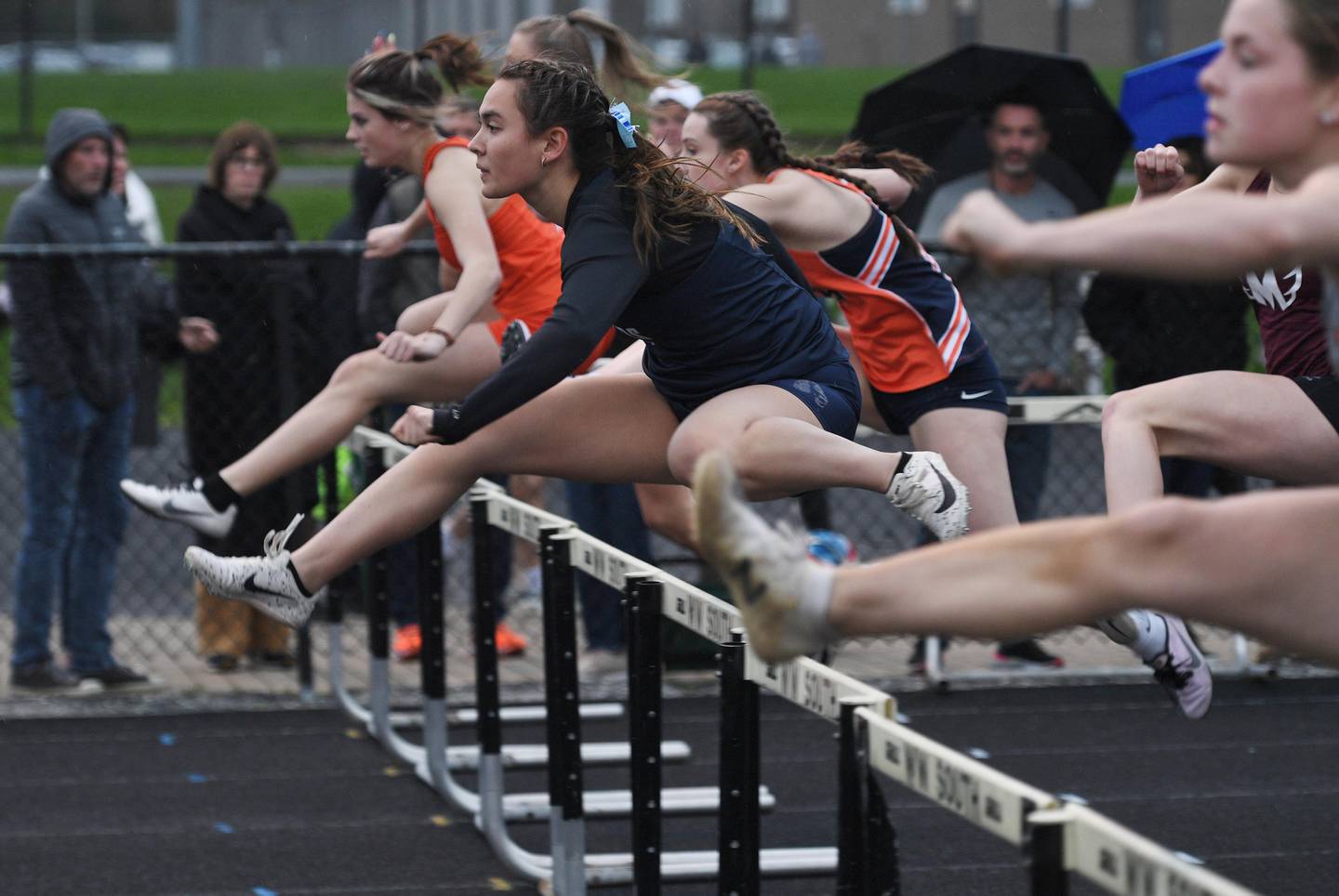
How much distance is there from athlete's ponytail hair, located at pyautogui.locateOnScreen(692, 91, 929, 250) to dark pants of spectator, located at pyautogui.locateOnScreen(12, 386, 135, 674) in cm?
309

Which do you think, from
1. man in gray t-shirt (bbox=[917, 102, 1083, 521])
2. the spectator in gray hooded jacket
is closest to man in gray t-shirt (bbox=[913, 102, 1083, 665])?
man in gray t-shirt (bbox=[917, 102, 1083, 521])

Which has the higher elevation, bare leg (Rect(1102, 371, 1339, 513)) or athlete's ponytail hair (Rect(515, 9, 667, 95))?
athlete's ponytail hair (Rect(515, 9, 667, 95))

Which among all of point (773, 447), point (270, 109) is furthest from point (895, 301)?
point (270, 109)

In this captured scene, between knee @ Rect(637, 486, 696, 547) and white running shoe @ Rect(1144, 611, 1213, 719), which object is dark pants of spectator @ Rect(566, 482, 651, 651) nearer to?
knee @ Rect(637, 486, 696, 547)

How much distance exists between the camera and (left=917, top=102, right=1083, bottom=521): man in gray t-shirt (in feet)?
23.6

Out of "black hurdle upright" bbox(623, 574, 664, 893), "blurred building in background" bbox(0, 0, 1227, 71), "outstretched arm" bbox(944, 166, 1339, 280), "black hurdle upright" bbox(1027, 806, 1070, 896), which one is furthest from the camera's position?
"blurred building in background" bbox(0, 0, 1227, 71)

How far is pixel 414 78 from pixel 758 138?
113 centimetres

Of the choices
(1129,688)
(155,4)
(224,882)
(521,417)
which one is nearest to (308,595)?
(521,417)

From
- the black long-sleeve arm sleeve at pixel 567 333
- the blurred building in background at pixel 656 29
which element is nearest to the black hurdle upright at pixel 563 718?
the black long-sleeve arm sleeve at pixel 567 333

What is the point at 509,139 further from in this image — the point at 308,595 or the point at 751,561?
the point at 751,561

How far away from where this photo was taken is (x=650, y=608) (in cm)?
393

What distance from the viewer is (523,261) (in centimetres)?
544

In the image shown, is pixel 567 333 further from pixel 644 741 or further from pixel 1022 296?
pixel 1022 296

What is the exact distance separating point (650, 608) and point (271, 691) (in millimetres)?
3844
